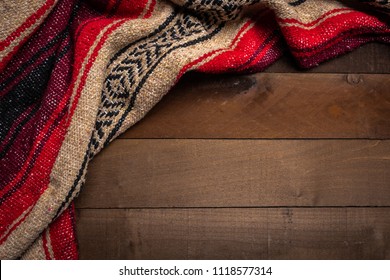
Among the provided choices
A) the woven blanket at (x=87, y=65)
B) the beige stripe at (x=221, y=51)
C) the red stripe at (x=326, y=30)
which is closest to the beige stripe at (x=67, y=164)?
the woven blanket at (x=87, y=65)

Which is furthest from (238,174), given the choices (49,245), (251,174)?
(49,245)

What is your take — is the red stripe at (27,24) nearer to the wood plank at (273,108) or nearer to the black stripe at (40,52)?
the black stripe at (40,52)

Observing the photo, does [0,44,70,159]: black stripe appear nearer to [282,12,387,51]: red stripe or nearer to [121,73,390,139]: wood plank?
[121,73,390,139]: wood plank

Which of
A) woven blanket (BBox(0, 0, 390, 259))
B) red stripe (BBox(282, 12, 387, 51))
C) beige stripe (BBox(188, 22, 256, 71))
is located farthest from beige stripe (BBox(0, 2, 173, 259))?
red stripe (BBox(282, 12, 387, 51))

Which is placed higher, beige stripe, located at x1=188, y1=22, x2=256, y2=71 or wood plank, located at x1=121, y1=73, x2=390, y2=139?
beige stripe, located at x1=188, y1=22, x2=256, y2=71

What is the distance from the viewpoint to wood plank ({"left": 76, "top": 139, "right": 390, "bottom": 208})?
681 millimetres

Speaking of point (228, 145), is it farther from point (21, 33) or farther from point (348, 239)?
point (21, 33)

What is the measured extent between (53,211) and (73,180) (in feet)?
0.17

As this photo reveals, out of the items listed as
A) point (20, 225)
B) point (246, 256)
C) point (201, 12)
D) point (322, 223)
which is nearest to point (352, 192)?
point (322, 223)

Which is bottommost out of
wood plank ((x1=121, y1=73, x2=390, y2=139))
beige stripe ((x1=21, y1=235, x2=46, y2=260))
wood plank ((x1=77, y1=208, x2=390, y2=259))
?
wood plank ((x1=77, y1=208, x2=390, y2=259))

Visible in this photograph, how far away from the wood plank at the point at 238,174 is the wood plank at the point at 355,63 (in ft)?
0.38

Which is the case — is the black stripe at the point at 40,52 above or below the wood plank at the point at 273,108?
above

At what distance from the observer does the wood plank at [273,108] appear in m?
0.69

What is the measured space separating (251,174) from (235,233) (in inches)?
3.7
